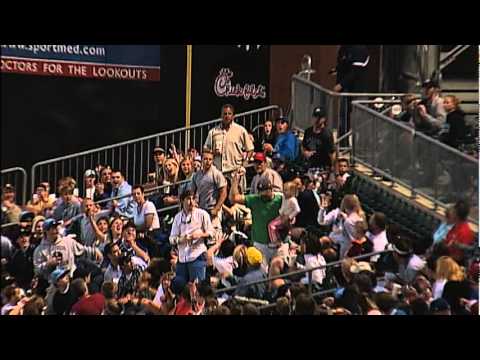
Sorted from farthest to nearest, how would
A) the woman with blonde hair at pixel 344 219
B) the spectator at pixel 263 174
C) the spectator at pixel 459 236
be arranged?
the spectator at pixel 263 174 < the woman with blonde hair at pixel 344 219 < the spectator at pixel 459 236

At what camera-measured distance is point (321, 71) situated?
313 inches

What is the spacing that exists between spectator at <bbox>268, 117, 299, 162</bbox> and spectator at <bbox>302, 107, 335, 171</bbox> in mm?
73

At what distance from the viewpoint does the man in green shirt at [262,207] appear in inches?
314

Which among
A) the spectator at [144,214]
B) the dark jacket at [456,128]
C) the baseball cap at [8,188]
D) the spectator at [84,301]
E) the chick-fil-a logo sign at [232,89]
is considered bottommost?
the spectator at [84,301]

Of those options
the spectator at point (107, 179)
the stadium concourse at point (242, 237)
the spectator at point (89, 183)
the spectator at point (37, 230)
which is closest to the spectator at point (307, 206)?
the stadium concourse at point (242, 237)

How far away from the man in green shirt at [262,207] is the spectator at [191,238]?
266 millimetres

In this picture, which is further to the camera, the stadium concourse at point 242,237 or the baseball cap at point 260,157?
the baseball cap at point 260,157

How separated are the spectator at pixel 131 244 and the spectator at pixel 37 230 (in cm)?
56

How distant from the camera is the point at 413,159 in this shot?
7898 mm

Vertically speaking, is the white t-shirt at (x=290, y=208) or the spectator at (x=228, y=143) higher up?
the spectator at (x=228, y=143)

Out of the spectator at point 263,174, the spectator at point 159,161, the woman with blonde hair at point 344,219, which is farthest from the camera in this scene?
the spectator at point 159,161

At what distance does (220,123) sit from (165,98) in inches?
17.2

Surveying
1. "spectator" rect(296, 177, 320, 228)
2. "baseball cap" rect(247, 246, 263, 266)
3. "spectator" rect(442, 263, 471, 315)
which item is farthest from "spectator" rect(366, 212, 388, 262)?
"baseball cap" rect(247, 246, 263, 266)

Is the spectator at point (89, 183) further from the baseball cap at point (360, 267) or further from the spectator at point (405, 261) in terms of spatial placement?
the spectator at point (405, 261)
